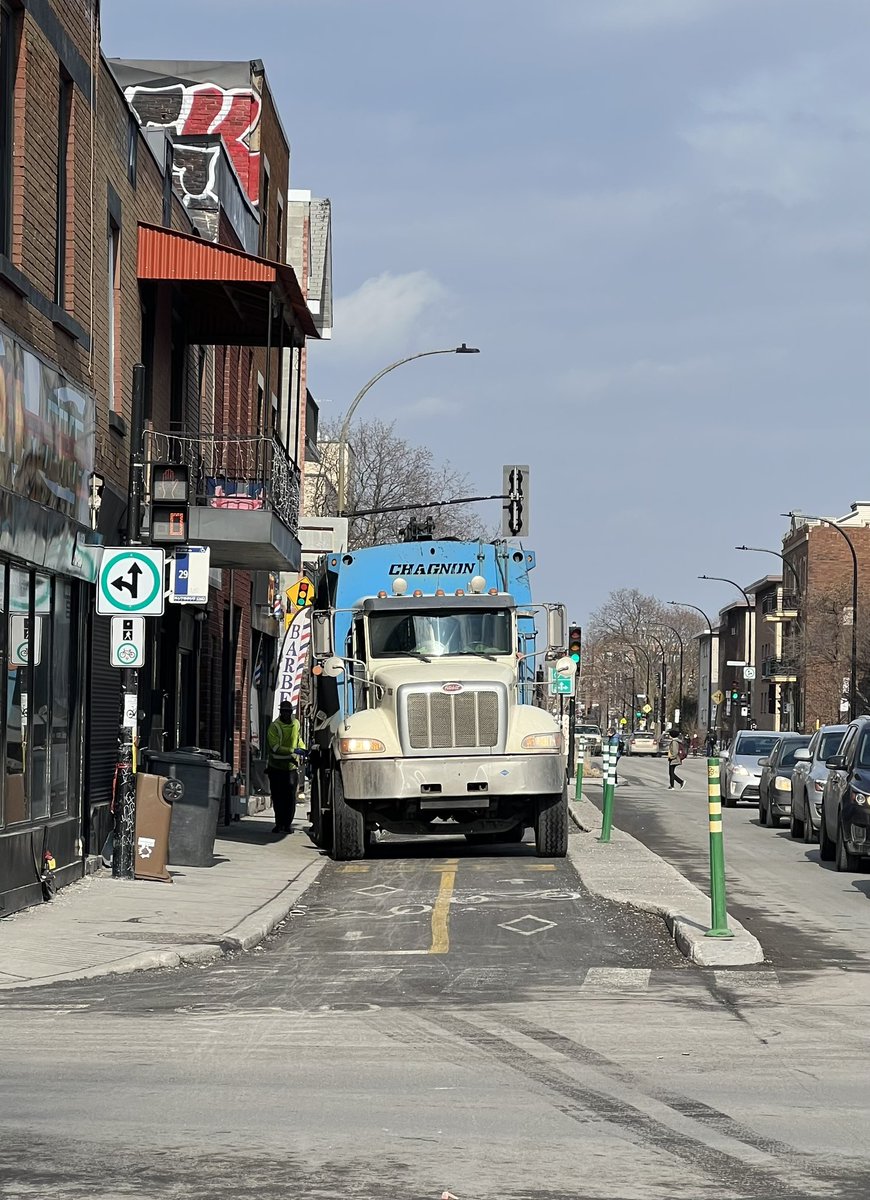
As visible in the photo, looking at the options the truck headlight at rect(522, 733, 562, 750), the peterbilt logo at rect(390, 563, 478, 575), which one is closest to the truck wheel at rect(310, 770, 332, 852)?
the peterbilt logo at rect(390, 563, 478, 575)

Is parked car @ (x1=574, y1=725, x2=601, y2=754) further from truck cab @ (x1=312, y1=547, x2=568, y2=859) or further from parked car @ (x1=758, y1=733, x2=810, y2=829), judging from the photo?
truck cab @ (x1=312, y1=547, x2=568, y2=859)

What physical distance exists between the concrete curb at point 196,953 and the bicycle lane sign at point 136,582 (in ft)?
10.3

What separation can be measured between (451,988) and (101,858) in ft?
27.1

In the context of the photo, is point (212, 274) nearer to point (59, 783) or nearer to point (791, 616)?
point (59, 783)

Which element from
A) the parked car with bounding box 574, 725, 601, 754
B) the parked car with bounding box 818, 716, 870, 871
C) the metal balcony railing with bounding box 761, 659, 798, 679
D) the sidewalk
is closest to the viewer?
the sidewalk

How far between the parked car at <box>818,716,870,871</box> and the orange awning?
28.0 ft

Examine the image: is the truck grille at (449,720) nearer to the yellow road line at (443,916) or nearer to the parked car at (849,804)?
the yellow road line at (443,916)

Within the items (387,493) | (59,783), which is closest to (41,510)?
(59,783)

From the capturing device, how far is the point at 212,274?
2144cm

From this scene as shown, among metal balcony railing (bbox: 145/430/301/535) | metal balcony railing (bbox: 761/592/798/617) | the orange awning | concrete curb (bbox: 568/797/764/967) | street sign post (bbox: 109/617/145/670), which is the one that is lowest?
concrete curb (bbox: 568/797/764/967)

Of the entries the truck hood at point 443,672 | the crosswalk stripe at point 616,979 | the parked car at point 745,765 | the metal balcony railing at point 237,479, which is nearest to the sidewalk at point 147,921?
the truck hood at point 443,672

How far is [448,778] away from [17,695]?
638cm

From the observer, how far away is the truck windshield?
2217cm

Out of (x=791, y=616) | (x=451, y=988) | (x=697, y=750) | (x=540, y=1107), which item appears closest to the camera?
(x=540, y=1107)
